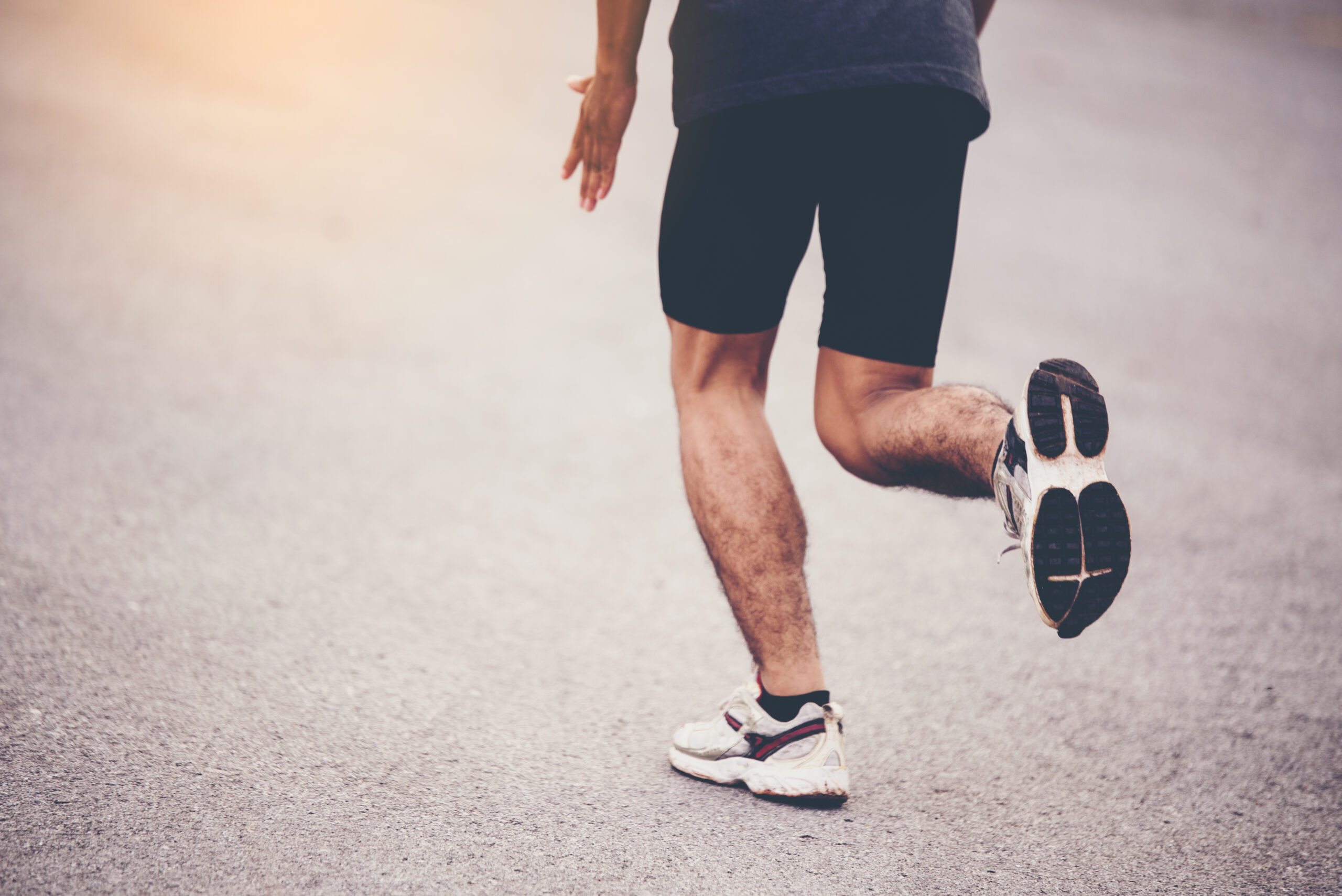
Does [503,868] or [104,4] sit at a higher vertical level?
[104,4]

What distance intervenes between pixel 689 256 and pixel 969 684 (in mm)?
1246

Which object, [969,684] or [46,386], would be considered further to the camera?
[46,386]

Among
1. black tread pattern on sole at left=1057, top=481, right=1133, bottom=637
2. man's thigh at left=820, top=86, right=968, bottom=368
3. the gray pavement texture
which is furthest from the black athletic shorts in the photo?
the gray pavement texture

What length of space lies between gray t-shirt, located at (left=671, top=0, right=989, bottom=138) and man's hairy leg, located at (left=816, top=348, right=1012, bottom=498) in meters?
0.50

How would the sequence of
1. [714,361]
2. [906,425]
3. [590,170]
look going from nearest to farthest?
[906,425] → [714,361] → [590,170]

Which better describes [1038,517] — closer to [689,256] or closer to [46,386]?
[689,256]

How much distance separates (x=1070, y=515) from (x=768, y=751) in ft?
2.37

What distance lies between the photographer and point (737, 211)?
5.80 ft

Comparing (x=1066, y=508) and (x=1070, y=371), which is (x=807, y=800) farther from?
(x=1070, y=371)

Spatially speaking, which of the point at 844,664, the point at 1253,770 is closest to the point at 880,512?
the point at 844,664

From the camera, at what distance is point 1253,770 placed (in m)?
2.03

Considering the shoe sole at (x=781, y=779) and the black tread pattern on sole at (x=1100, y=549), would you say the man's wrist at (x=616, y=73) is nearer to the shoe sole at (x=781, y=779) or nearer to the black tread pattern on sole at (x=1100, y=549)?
the black tread pattern on sole at (x=1100, y=549)

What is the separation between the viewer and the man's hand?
1.90 meters

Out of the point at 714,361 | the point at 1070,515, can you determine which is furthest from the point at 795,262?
the point at 1070,515
